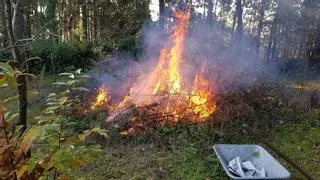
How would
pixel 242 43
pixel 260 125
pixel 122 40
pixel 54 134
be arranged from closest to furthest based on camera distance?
pixel 54 134 < pixel 260 125 < pixel 122 40 < pixel 242 43

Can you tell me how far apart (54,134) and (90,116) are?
271 inches

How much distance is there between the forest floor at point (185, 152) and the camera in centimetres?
607

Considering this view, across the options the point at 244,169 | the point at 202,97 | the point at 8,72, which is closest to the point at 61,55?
the point at 202,97

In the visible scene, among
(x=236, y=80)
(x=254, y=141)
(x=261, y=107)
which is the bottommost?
(x=254, y=141)

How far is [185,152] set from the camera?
21.9ft

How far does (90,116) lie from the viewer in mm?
8852

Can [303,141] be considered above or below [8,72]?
below

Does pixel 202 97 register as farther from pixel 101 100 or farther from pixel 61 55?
pixel 61 55

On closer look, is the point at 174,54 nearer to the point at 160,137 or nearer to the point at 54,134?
the point at 160,137

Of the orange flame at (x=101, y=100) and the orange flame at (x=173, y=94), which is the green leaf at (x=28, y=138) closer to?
the orange flame at (x=173, y=94)

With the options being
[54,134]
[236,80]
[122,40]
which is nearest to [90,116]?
[236,80]

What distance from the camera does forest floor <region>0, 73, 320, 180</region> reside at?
239 inches

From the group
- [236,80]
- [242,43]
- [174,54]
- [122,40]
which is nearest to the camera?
[236,80]

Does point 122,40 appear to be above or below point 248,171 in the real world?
above
